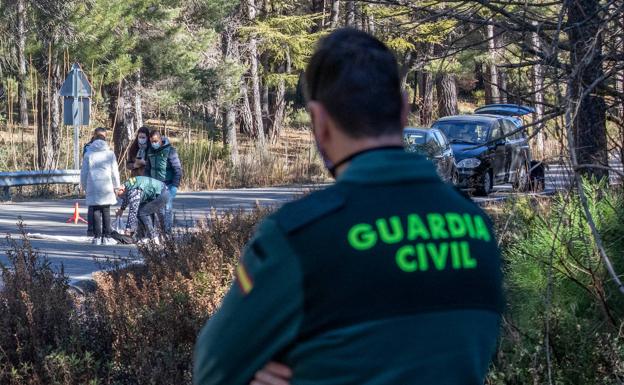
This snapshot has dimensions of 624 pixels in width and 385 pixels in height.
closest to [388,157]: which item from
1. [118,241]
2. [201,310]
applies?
[201,310]

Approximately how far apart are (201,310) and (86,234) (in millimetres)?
10560

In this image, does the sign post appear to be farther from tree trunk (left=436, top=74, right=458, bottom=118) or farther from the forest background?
tree trunk (left=436, top=74, right=458, bottom=118)

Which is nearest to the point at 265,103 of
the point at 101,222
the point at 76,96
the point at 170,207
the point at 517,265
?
the point at 76,96

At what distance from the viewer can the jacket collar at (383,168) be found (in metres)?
2.00

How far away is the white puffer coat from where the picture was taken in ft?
49.1

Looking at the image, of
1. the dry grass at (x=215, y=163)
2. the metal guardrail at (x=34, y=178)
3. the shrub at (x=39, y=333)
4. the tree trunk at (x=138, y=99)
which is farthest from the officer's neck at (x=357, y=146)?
the tree trunk at (x=138, y=99)

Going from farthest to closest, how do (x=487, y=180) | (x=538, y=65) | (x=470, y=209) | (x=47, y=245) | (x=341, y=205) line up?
(x=487, y=180) → (x=47, y=245) → (x=538, y=65) → (x=470, y=209) → (x=341, y=205)

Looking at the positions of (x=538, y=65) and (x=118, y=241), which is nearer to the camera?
(x=538, y=65)

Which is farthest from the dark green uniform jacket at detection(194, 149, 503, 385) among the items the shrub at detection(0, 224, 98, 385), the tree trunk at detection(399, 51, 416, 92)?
the shrub at detection(0, 224, 98, 385)

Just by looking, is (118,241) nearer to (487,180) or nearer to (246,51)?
(487,180)

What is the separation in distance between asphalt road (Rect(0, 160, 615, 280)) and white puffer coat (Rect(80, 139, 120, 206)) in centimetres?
71

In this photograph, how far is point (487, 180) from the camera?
64.9 feet

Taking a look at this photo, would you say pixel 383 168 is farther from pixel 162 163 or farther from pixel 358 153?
pixel 162 163

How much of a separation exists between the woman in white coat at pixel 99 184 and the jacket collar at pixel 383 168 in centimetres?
1330
